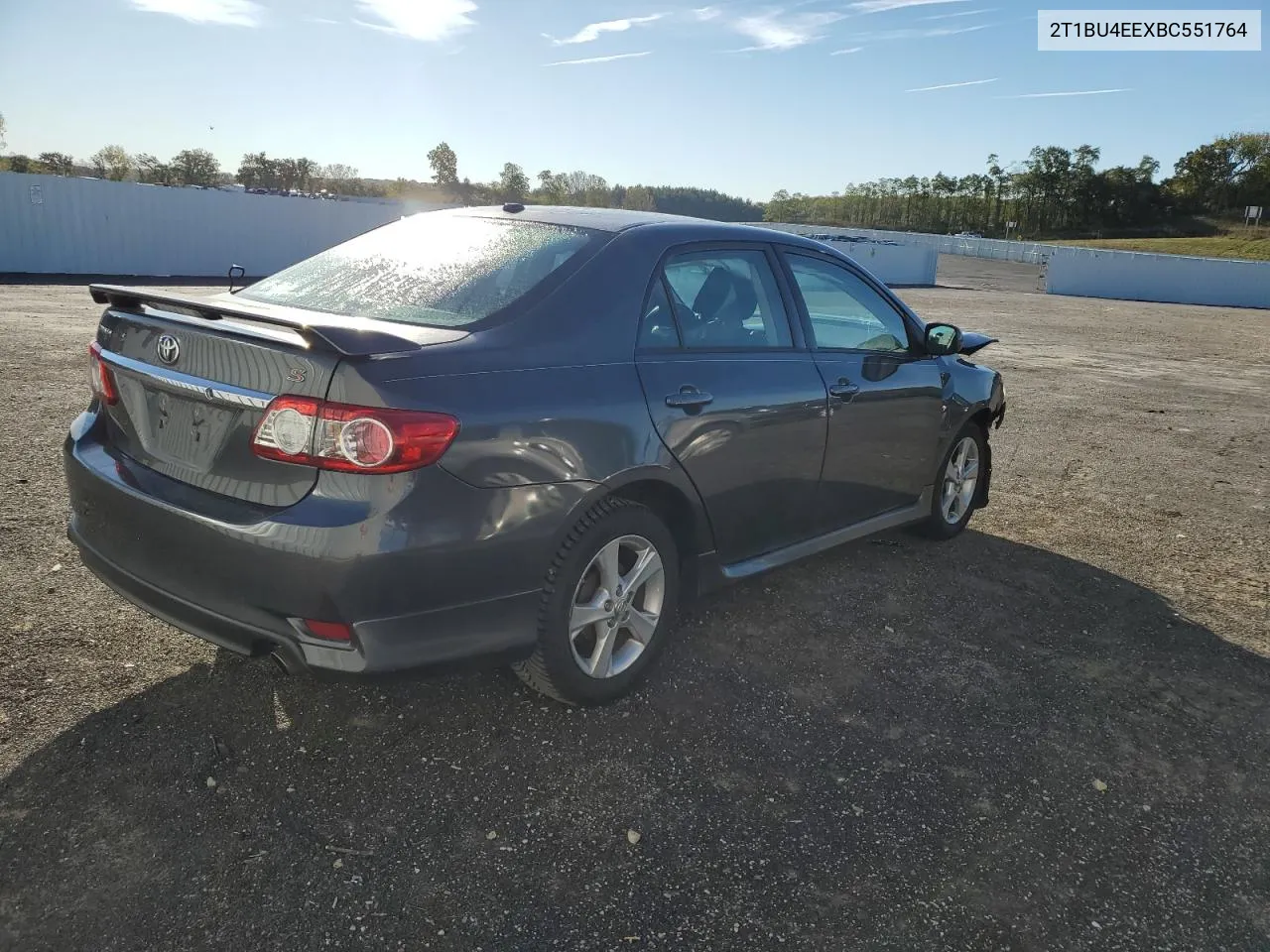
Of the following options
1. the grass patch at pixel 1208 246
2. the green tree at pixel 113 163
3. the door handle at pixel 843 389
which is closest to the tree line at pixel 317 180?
the green tree at pixel 113 163

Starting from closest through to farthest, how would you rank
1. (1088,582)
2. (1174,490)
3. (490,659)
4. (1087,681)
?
(490,659)
(1087,681)
(1088,582)
(1174,490)

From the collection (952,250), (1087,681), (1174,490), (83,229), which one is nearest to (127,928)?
(1087,681)

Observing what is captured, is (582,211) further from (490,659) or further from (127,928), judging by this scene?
(127,928)

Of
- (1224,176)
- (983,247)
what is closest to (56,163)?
(983,247)

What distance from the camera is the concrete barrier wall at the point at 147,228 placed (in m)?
20.6

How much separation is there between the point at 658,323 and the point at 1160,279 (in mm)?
36128

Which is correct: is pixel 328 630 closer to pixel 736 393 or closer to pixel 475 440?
pixel 475 440

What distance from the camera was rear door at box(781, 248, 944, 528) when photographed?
409 cm

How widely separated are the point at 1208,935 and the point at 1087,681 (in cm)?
143

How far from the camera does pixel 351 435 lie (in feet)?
8.29

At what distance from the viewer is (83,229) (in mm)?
21359

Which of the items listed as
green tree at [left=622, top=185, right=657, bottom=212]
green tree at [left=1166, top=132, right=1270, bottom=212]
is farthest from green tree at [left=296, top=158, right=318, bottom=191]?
green tree at [left=1166, top=132, right=1270, bottom=212]

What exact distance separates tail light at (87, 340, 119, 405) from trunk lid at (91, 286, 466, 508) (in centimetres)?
4

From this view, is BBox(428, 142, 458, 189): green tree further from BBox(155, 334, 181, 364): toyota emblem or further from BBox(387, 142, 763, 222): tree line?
BBox(155, 334, 181, 364): toyota emblem
